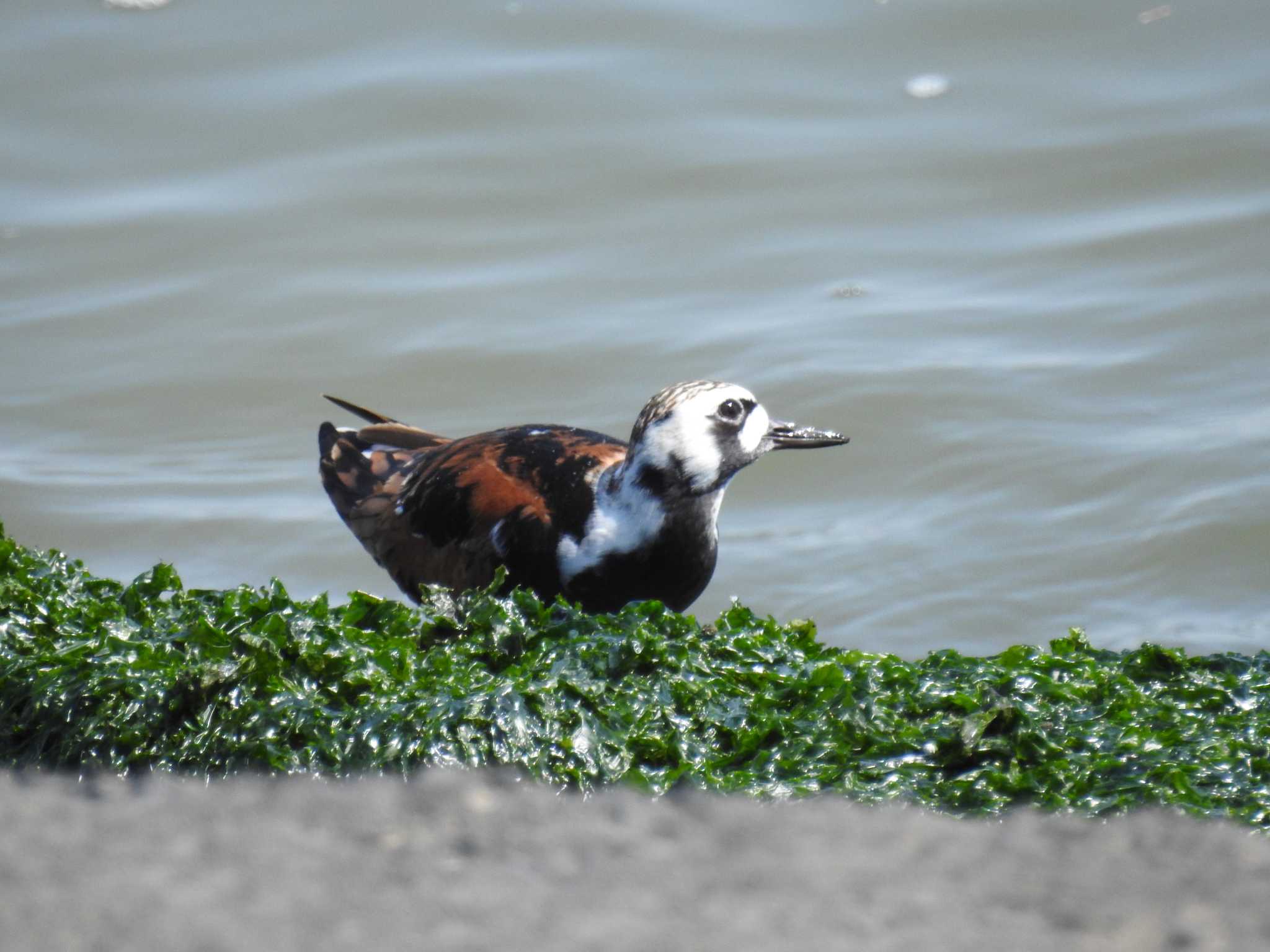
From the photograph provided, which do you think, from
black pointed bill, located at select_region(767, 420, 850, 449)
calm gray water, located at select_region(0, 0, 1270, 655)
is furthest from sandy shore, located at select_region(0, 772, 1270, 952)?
calm gray water, located at select_region(0, 0, 1270, 655)

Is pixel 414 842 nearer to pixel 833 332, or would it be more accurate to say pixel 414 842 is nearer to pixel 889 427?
pixel 889 427

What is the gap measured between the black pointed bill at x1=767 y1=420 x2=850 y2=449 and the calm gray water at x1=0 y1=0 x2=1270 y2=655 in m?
1.46

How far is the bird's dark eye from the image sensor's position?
4090mm

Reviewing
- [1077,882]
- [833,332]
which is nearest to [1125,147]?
[833,332]

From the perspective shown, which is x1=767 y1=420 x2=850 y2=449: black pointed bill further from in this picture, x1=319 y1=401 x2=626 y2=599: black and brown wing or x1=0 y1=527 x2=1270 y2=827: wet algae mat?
x1=0 y1=527 x2=1270 y2=827: wet algae mat

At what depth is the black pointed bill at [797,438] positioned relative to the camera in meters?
Result: 4.31

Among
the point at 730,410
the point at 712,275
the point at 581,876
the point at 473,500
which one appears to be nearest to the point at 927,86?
the point at 712,275

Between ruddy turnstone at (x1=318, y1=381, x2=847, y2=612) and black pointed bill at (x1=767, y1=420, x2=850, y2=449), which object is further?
black pointed bill at (x1=767, y1=420, x2=850, y2=449)

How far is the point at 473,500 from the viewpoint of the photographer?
4344 mm

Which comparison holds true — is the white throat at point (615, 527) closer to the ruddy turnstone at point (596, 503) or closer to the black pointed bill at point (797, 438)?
the ruddy turnstone at point (596, 503)

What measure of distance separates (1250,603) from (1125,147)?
3632 mm

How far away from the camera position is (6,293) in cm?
810

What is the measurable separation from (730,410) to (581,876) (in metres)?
2.44

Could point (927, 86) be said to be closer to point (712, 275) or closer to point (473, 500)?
point (712, 275)
